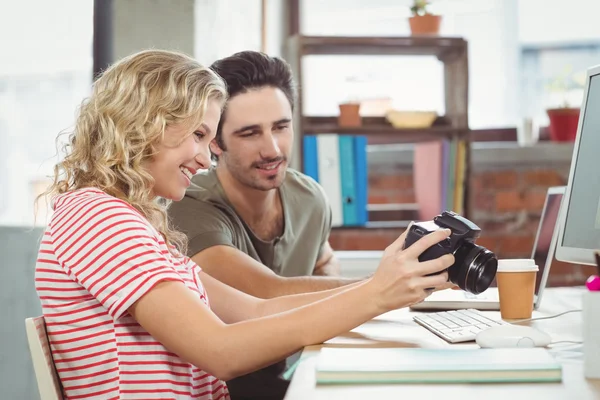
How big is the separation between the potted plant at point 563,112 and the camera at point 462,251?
2310 millimetres

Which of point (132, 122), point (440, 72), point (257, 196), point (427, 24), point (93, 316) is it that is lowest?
point (93, 316)

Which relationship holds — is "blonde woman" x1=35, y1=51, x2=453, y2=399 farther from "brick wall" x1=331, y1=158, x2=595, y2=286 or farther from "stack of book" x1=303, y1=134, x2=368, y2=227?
"brick wall" x1=331, y1=158, x2=595, y2=286

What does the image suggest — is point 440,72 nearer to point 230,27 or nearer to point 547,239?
point 230,27

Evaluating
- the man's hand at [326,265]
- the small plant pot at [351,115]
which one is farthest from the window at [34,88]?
the small plant pot at [351,115]

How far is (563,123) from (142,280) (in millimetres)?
2616

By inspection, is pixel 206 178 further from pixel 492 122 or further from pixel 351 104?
pixel 492 122

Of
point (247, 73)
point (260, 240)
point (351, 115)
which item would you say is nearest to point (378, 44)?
point (351, 115)

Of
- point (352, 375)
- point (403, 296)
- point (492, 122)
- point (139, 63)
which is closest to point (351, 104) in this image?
point (492, 122)

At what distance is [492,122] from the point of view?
343 cm

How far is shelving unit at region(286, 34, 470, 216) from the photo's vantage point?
2.94 m

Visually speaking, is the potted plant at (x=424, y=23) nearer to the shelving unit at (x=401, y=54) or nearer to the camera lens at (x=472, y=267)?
the shelving unit at (x=401, y=54)

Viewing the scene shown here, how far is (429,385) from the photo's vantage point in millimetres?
848

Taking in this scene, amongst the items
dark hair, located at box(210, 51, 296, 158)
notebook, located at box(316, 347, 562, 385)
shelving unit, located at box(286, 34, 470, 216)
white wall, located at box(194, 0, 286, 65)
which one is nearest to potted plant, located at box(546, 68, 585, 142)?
shelving unit, located at box(286, 34, 470, 216)

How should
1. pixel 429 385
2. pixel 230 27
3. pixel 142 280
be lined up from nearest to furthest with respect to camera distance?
pixel 429 385 < pixel 142 280 < pixel 230 27
